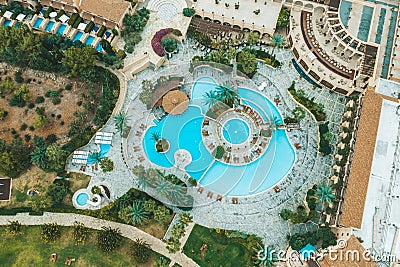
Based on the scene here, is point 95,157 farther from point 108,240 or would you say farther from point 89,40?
point 89,40

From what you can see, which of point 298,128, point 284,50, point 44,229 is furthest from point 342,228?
point 44,229

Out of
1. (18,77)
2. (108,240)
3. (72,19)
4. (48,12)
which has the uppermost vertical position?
(48,12)

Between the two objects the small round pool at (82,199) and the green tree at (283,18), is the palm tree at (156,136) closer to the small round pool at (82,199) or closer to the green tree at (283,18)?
the small round pool at (82,199)

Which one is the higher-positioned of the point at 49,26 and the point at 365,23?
the point at 365,23

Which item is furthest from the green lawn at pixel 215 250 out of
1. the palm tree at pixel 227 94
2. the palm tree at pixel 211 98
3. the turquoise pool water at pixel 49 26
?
the turquoise pool water at pixel 49 26

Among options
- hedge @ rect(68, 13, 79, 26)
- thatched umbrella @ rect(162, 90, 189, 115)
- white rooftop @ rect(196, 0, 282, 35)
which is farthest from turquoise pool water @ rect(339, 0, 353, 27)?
hedge @ rect(68, 13, 79, 26)

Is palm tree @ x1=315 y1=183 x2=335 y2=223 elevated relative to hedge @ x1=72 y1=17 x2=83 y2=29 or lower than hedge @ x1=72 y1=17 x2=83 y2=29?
lower

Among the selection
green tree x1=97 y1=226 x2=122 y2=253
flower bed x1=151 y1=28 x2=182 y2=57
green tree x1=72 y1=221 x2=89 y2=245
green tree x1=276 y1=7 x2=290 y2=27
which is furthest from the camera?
green tree x1=276 y1=7 x2=290 y2=27

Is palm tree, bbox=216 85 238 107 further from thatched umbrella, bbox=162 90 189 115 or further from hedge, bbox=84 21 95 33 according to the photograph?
hedge, bbox=84 21 95 33

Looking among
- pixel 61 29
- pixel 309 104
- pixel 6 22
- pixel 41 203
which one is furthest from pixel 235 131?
pixel 6 22
